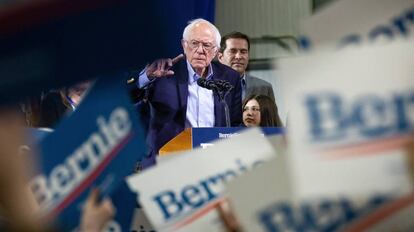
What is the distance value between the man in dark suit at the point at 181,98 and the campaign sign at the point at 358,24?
1.73m

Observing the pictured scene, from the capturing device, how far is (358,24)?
0.57m

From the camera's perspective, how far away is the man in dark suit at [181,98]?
2369 mm

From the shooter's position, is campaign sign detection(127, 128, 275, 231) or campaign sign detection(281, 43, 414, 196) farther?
campaign sign detection(127, 128, 275, 231)

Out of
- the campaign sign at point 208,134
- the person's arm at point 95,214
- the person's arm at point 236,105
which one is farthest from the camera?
the person's arm at point 236,105

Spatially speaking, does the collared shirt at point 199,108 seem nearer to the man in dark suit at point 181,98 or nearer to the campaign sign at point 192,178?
the man in dark suit at point 181,98

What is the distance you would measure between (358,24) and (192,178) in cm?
34

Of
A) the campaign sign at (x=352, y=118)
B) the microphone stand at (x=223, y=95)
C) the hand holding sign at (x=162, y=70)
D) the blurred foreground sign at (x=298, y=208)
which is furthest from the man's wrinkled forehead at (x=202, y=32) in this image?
the campaign sign at (x=352, y=118)

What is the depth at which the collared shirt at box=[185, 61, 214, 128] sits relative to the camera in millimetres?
2360

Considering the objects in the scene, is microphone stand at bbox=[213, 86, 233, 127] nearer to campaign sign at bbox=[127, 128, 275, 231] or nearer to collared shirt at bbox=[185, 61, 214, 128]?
collared shirt at bbox=[185, 61, 214, 128]

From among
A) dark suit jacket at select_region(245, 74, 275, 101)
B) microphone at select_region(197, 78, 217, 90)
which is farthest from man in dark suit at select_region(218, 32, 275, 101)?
microphone at select_region(197, 78, 217, 90)

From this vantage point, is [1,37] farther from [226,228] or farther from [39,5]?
[226,228]

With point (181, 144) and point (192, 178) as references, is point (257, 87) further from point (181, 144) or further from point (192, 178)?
point (192, 178)

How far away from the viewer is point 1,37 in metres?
0.45

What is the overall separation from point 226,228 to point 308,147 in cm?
26
